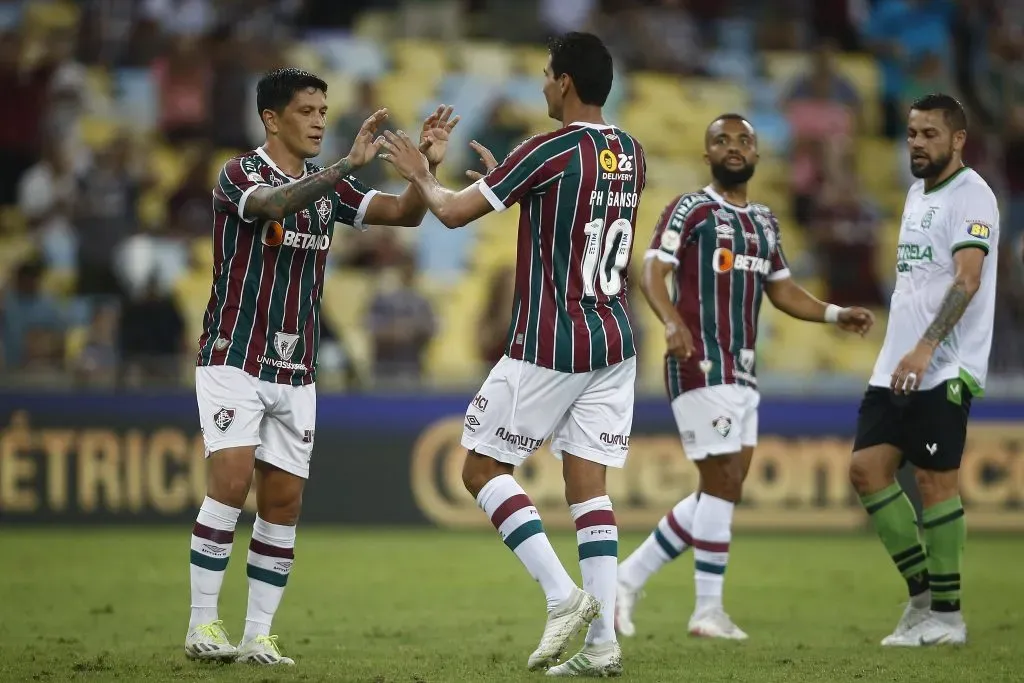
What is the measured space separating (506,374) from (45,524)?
26.6 ft

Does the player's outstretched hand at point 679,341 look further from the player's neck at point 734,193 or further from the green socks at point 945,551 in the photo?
the green socks at point 945,551

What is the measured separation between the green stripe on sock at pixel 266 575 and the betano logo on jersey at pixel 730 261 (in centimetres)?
309

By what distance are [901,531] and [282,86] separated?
3980 millimetres

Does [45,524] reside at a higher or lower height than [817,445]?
lower

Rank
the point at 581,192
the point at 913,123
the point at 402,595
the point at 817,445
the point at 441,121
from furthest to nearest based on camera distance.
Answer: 1. the point at 817,445
2. the point at 402,595
3. the point at 913,123
4. the point at 441,121
5. the point at 581,192

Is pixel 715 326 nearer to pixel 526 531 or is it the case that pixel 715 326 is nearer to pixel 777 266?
pixel 777 266

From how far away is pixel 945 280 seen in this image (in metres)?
7.89

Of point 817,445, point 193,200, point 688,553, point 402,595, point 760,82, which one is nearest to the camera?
point 402,595

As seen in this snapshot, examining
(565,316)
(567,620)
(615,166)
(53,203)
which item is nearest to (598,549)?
(567,620)

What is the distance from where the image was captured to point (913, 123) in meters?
7.94

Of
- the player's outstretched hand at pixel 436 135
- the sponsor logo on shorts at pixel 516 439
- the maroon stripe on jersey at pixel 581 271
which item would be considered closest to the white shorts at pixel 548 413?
the sponsor logo on shorts at pixel 516 439

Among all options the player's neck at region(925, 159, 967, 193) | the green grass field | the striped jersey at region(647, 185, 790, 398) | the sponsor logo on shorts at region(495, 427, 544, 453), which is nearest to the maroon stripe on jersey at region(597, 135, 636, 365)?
the sponsor logo on shorts at region(495, 427, 544, 453)

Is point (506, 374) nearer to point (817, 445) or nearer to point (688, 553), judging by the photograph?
point (688, 553)

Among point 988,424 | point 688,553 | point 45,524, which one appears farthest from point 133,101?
point 988,424
